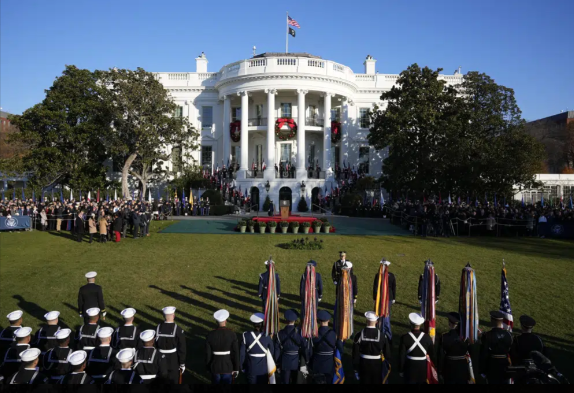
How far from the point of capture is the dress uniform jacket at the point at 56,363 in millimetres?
5156

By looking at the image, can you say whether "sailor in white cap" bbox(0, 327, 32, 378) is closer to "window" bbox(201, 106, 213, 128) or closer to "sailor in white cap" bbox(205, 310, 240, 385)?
"sailor in white cap" bbox(205, 310, 240, 385)

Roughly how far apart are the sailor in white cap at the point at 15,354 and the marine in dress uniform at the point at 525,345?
7292 mm

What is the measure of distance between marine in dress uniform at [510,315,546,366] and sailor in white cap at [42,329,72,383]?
647 centimetres

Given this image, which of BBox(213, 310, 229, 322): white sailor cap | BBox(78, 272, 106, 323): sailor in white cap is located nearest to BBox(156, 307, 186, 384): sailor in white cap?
BBox(213, 310, 229, 322): white sailor cap

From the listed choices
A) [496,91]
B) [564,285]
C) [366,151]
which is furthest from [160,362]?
[366,151]

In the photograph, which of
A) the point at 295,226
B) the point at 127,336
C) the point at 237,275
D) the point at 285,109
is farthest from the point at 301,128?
the point at 127,336

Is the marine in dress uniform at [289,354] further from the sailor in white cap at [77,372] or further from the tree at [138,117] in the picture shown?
the tree at [138,117]

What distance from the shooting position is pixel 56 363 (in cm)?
548

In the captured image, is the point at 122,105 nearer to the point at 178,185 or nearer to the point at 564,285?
the point at 178,185

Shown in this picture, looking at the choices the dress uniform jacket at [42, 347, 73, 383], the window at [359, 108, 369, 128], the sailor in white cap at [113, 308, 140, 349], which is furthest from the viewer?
the window at [359, 108, 369, 128]

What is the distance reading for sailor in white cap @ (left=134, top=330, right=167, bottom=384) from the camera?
17.1ft

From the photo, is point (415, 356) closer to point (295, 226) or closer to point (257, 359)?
point (257, 359)

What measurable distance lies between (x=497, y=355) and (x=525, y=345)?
43 centimetres

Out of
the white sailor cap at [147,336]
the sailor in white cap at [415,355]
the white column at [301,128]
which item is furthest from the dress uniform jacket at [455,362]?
the white column at [301,128]
